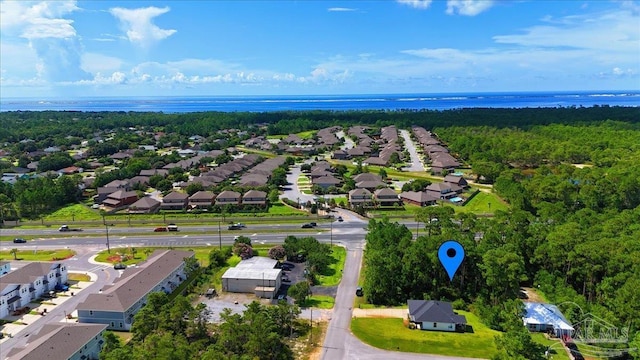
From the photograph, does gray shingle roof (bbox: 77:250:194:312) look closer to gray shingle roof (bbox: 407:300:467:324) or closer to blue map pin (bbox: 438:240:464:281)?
gray shingle roof (bbox: 407:300:467:324)

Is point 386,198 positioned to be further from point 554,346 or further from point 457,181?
point 554,346

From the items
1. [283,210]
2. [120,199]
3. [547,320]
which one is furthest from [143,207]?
[547,320]

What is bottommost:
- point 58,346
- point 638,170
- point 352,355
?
point 352,355

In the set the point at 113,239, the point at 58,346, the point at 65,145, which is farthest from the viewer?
the point at 65,145

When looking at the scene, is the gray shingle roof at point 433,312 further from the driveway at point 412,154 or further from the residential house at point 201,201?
the driveway at point 412,154

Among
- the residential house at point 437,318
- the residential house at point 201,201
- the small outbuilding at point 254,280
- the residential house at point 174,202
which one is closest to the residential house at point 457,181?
the residential house at point 201,201

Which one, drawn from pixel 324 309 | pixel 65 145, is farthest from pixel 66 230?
pixel 65 145

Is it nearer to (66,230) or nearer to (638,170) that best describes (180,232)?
(66,230)
